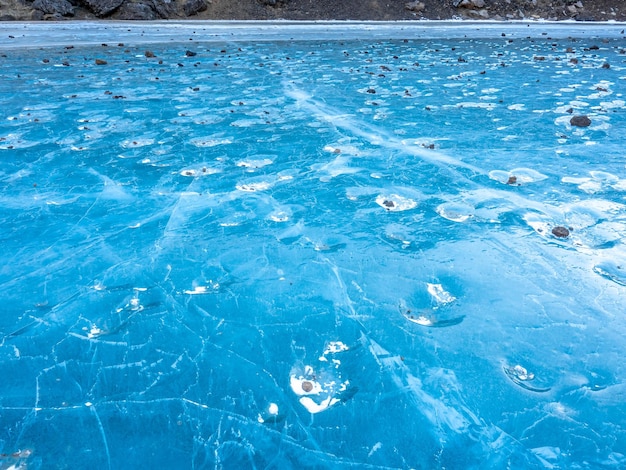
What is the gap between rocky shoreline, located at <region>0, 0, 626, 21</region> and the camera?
1908 cm

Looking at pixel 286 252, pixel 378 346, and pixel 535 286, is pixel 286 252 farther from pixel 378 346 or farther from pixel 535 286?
pixel 535 286

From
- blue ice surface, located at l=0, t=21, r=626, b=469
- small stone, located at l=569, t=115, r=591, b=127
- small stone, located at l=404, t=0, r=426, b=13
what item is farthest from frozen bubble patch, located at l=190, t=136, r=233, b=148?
small stone, located at l=404, t=0, r=426, b=13

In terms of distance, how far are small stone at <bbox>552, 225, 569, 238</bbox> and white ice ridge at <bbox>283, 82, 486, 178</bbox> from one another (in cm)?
114

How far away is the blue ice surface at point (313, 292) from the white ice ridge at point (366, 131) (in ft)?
0.16

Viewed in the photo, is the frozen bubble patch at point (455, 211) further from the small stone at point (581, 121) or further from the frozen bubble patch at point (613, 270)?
the small stone at point (581, 121)

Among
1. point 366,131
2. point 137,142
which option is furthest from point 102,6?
point 366,131

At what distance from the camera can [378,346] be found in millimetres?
2303

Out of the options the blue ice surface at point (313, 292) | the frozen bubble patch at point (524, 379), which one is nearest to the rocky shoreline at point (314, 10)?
the blue ice surface at point (313, 292)

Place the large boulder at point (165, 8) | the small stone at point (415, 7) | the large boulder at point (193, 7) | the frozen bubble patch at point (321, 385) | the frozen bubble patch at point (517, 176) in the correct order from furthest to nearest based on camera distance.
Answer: the small stone at point (415, 7) < the large boulder at point (193, 7) < the large boulder at point (165, 8) < the frozen bubble patch at point (517, 176) < the frozen bubble patch at point (321, 385)

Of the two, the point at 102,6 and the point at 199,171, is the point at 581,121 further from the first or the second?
the point at 102,6

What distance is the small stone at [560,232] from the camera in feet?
10.3

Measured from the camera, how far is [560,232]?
315 centimetres

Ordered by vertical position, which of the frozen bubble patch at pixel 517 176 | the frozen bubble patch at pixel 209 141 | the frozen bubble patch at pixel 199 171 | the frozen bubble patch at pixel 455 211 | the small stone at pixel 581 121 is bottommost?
the frozen bubble patch at pixel 455 211

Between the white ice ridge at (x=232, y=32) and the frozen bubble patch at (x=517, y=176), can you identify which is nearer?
the frozen bubble patch at (x=517, y=176)
